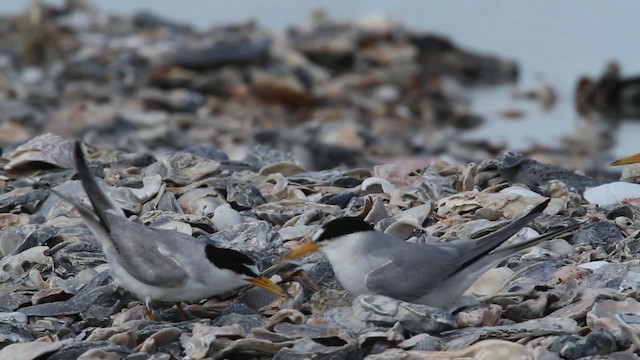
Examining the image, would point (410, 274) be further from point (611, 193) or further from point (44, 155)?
point (44, 155)

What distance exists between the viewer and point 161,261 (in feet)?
14.0

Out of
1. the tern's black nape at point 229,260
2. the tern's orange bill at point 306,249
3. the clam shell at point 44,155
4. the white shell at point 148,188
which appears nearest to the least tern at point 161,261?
the tern's black nape at point 229,260

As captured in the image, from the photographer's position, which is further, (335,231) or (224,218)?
(224,218)

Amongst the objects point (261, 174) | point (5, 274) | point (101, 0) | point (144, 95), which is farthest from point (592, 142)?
point (101, 0)

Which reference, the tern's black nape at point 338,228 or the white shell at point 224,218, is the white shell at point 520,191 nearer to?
the white shell at point 224,218

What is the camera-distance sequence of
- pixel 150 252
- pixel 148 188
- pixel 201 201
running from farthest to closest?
pixel 148 188 < pixel 201 201 < pixel 150 252

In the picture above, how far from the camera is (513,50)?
1068 inches

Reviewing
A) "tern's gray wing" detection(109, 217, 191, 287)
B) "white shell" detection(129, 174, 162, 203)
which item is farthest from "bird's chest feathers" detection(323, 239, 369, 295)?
"white shell" detection(129, 174, 162, 203)

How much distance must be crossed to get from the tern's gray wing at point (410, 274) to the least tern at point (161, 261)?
42 cm

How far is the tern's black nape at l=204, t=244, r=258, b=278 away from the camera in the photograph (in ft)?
13.9

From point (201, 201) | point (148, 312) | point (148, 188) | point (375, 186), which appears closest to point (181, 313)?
point (148, 312)

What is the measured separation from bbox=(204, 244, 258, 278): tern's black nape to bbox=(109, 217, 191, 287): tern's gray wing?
7 cm

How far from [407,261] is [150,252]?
3.19 ft

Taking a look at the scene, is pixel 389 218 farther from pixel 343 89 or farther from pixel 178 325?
pixel 343 89
